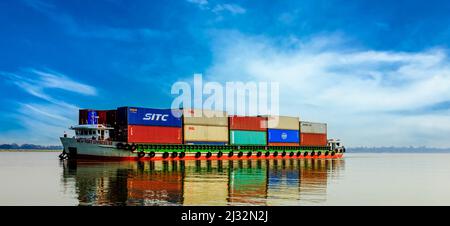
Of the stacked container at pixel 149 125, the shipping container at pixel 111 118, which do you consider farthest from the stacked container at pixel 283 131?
the shipping container at pixel 111 118

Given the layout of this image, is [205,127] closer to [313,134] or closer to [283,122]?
[283,122]

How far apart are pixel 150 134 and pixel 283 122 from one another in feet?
112

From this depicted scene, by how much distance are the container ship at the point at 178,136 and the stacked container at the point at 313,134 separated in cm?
236

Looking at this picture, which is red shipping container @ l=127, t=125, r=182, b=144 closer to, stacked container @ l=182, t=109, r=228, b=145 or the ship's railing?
stacked container @ l=182, t=109, r=228, b=145

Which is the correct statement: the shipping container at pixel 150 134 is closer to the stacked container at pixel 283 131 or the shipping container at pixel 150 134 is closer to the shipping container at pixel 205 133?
the shipping container at pixel 205 133

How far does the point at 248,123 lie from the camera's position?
274 feet

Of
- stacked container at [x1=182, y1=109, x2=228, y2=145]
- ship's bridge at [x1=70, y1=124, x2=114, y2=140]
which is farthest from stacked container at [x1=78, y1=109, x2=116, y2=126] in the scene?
stacked container at [x1=182, y1=109, x2=228, y2=145]

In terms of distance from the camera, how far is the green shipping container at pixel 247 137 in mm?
80000

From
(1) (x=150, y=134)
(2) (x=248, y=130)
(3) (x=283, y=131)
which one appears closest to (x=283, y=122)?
(3) (x=283, y=131)

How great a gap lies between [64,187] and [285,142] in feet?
219

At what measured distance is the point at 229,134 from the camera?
260 ft
